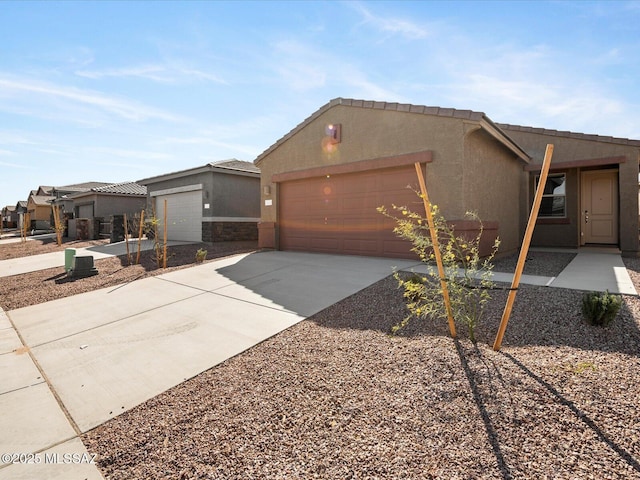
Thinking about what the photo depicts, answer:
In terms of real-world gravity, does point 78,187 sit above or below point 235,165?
above

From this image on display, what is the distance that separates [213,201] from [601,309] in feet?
44.5

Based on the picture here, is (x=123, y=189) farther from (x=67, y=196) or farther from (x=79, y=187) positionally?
(x=79, y=187)

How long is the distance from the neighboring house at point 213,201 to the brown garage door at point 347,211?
428 centimetres

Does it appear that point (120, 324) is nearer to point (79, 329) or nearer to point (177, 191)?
point (79, 329)

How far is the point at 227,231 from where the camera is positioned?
15.0 metres

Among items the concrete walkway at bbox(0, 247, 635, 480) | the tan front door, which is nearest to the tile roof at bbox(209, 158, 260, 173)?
the concrete walkway at bbox(0, 247, 635, 480)

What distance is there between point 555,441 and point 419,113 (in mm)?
7691

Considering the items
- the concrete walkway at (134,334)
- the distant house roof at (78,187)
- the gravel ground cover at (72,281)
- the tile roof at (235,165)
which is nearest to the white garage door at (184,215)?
the tile roof at (235,165)

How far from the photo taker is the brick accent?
47.5ft

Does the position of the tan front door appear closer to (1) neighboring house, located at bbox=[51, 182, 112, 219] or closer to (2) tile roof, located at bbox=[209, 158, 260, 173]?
(2) tile roof, located at bbox=[209, 158, 260, 173]

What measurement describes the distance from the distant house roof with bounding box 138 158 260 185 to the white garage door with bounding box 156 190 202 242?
35.0 inches

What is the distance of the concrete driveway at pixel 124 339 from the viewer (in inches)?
109

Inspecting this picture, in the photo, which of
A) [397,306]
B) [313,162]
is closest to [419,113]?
[313,162]

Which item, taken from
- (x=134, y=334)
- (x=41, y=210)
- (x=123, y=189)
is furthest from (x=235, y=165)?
(x=41, y=210)
